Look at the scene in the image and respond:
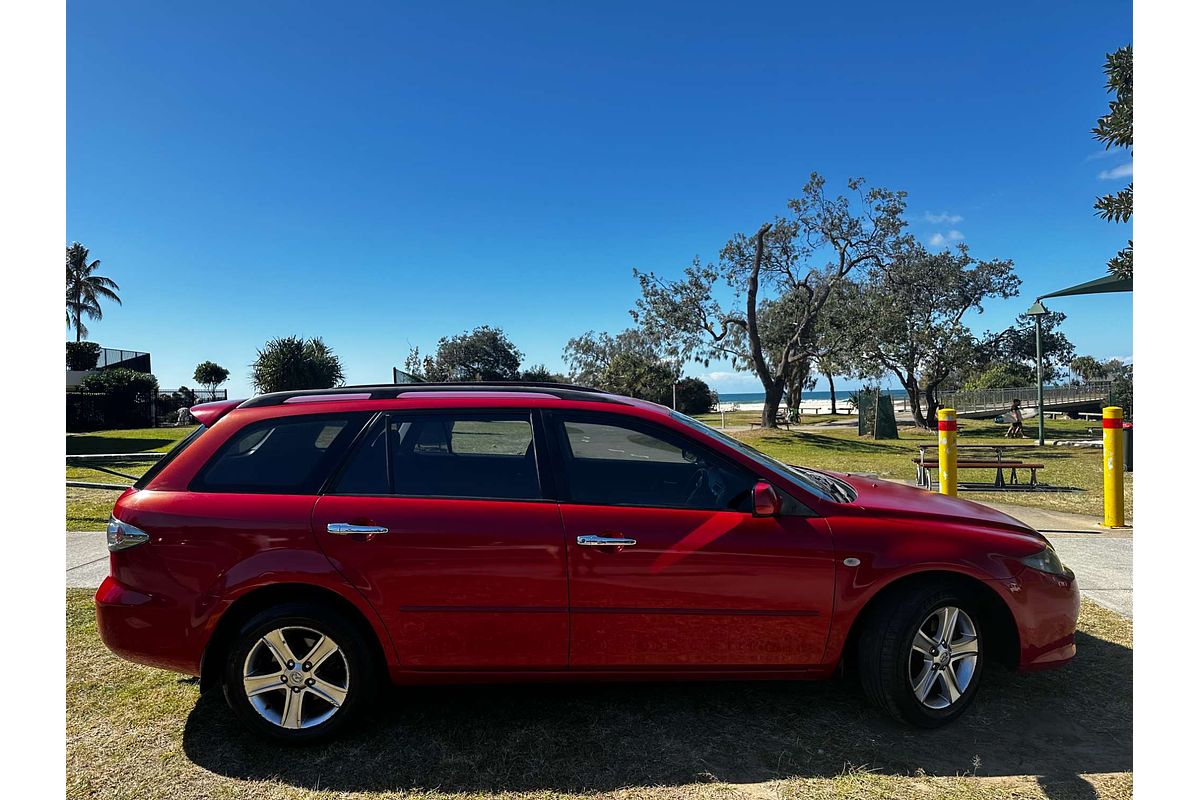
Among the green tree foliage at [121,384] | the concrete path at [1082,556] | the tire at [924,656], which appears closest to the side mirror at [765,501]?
the tire at [924,656]

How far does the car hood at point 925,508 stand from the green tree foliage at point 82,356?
133 ft

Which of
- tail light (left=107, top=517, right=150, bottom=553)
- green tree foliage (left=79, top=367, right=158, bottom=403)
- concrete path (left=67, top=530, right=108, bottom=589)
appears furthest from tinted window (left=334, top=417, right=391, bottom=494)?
green tree foliage (left=79, top=367, right=158, bottom=403)

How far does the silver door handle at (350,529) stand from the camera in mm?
3055

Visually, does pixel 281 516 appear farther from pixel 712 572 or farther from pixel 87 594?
pixel 87 594

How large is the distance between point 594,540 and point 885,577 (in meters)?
1.45

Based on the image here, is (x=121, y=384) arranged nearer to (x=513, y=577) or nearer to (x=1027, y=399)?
(x=513, y=577)

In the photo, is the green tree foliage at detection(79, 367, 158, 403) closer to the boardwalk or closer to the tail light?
the tail light

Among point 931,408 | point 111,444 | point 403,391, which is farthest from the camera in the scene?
point 931,408

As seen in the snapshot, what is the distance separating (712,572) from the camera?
3.11 meters

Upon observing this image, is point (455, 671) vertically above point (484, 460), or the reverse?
point (484, 460)

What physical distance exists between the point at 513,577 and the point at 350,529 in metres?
0.80

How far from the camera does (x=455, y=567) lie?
10.1ft

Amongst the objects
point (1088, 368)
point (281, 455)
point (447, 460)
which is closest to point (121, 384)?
point (281, 455)
